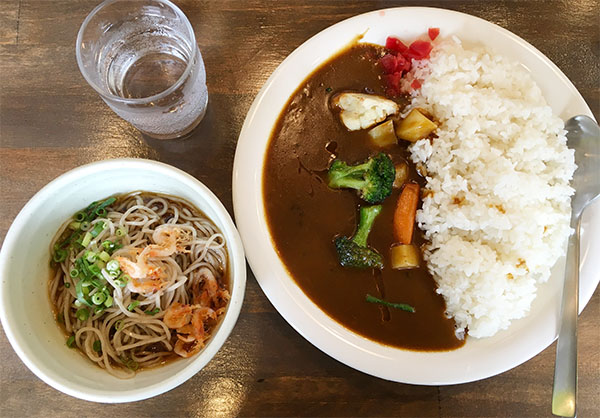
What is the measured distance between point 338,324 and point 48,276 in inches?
44.3

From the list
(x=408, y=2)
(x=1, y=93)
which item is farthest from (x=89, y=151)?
(x=408, y=2)

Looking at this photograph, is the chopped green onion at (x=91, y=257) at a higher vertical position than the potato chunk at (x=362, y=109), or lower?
lower

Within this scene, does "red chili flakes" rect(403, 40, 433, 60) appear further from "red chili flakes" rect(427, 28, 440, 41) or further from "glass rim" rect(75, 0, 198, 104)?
"glass rim" rect(75, 0, 198, 104)

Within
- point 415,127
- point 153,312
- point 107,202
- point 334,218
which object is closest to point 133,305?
point 153,312

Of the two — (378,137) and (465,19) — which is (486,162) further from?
(465,19)

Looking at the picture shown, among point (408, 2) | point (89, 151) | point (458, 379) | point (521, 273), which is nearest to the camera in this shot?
point (458, 379)

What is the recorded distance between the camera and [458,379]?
1.76 metres

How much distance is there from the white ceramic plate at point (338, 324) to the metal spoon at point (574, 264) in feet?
0.14

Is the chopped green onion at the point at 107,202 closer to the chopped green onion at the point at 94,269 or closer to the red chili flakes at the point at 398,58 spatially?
the chopped green onion at the point at 94,269

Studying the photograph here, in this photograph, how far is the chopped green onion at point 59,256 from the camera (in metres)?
1.61

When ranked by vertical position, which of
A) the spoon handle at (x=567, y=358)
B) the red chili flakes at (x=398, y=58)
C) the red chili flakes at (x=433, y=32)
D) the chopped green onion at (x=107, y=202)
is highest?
the red chili flakes at (x=433, y=32)

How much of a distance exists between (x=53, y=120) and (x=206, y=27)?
88 centimetres

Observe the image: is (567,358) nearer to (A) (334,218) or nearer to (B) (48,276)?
(A) (334,218)

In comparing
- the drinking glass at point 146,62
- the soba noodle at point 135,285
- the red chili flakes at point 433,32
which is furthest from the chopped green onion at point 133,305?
the red chili flakes at point 433,32
